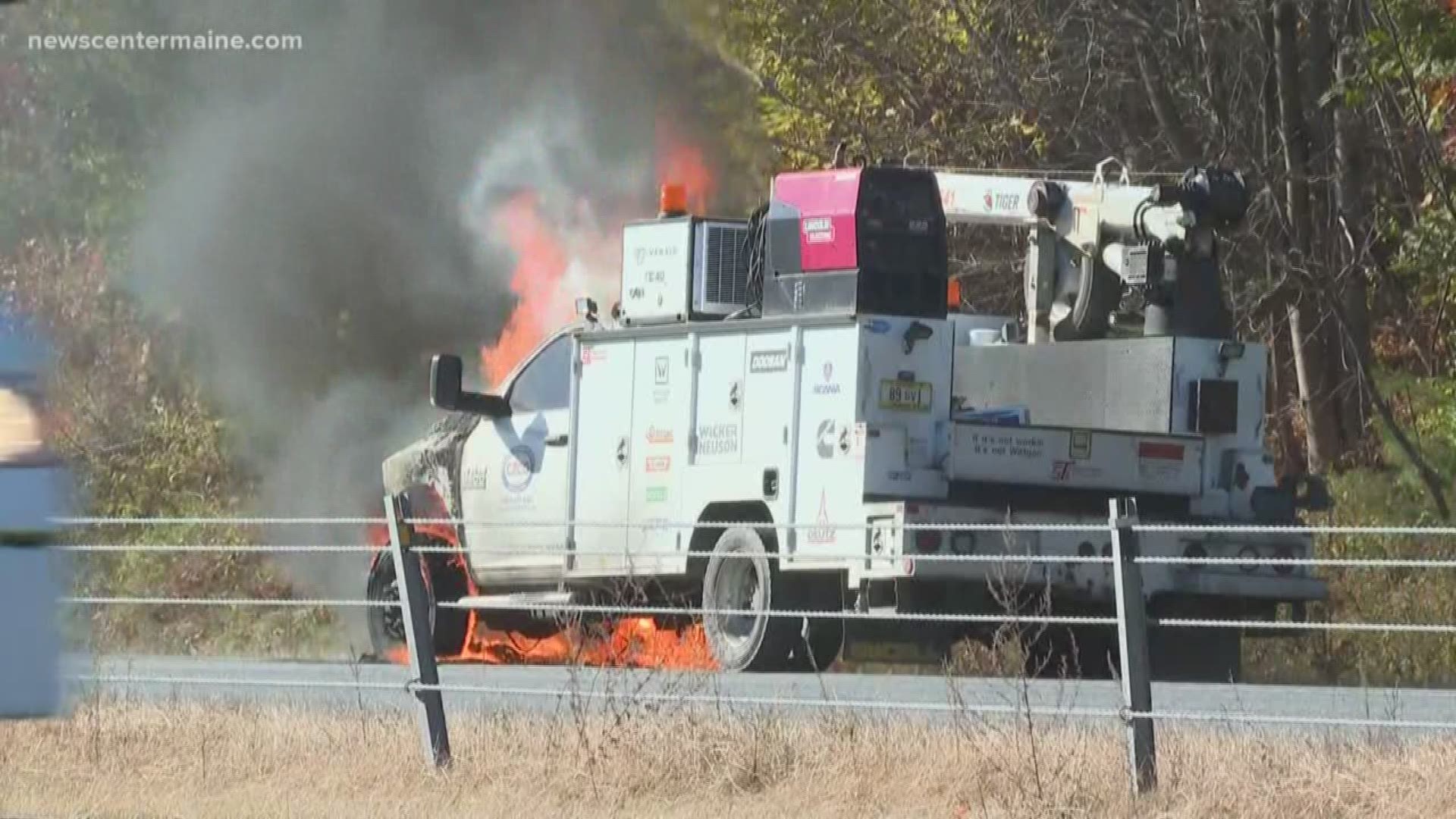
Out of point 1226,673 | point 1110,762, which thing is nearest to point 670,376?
point 1226,673

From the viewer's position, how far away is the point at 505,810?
11.2 meters

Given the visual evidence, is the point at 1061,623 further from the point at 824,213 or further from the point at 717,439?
the point at 717,439

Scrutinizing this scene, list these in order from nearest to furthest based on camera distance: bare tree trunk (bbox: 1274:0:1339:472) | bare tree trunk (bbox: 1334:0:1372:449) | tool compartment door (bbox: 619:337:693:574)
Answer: tool compartment door (bbox: 619:337:693:574)
bare tree trunk (bbox: 1274:0:1339:472)
bare tree trunk (bbox: 1334:0:1372:449)

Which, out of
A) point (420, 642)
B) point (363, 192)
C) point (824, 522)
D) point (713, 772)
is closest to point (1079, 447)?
point (824, 522)

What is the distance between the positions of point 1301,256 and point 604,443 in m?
7.40

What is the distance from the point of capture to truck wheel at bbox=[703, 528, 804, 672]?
17.9 metres

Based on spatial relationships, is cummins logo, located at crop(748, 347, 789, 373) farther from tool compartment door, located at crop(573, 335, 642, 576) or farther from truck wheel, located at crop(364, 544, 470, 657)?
truck wheel, located at crop(364, 544, 470, 657)

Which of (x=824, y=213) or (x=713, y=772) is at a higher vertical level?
A: (x=824, y=213)

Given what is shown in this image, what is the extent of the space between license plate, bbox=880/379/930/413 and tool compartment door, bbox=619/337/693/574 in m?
1.57

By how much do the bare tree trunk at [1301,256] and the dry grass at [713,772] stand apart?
40.2 ft

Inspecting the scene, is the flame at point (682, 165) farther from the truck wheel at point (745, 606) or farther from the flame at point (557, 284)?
the truck wheel at point (745, 606)

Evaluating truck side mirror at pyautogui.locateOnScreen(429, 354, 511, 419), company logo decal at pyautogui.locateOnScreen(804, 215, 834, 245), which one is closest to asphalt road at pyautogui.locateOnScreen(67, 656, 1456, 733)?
truck side mirror at pyautogui.locateOnScreen(429, 354, 511, 419)

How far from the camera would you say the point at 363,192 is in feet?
93.2

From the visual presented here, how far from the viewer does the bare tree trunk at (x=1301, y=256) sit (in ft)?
78.8
